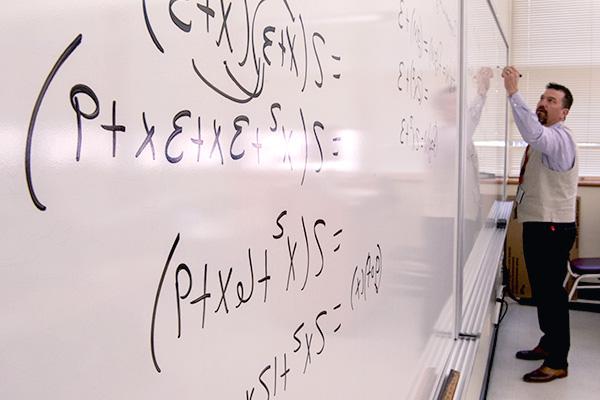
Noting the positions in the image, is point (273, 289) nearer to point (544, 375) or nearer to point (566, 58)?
point (544, 375)

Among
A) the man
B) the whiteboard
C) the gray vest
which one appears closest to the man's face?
the man

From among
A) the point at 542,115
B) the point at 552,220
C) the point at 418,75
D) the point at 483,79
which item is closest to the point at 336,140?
the point at 418,75

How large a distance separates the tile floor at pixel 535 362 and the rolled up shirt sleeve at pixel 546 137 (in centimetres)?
102

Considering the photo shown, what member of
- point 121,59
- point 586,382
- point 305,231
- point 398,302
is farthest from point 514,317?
point 121,59

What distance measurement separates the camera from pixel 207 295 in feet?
1.02

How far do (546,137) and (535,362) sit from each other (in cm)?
122

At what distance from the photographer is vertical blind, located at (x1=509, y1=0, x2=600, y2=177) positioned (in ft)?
12.8

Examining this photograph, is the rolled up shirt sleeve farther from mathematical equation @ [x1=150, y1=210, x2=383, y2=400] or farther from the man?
mathematical equation @ [x1=150, y1=210, x2=383, y2=400]

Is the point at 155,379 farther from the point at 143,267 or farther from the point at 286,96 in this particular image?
the point at 286,96

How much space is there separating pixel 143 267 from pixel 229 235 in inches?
3.1

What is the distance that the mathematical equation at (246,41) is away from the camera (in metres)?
0.30

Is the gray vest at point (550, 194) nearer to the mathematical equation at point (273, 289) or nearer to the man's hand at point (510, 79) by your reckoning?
the man's hand at point (510, 79)

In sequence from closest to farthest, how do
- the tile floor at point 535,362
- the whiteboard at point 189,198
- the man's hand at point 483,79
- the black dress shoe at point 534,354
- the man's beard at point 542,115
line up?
the whiteboard at point 189,198 → the man's hand at point 483,79 → the tile floor at point 535,362 → the man's beard at point 542,115 → the black dress shoe at point 534,354

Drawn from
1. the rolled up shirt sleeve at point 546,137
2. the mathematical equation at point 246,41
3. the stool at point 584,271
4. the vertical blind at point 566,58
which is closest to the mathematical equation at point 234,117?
the mathematical equation at point 246,41
